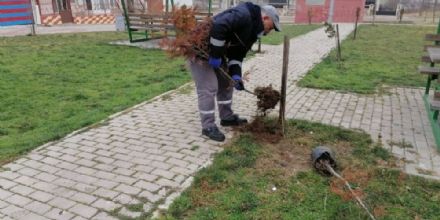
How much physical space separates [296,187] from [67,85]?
16.7 feet

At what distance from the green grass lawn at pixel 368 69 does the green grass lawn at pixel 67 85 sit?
9.47 ft

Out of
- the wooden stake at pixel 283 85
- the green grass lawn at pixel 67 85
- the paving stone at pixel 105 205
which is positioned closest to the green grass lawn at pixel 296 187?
the wooden stake at pixel 283 85

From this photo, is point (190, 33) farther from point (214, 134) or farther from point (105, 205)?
point (105, 205)

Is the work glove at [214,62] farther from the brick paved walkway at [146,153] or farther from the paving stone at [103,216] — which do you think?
the paving stone at [103,216]

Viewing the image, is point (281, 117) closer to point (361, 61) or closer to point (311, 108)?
point (311, 108)

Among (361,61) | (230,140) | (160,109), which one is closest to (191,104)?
(160,109)

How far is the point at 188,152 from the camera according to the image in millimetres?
3953

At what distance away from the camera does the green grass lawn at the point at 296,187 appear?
2.92 meters

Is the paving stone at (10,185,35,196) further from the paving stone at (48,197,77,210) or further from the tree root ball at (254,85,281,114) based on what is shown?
the tree root ball at (254,85,281,114)

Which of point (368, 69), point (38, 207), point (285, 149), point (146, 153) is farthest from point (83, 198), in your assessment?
point (368, 69)

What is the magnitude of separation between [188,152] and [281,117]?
4.03 feet

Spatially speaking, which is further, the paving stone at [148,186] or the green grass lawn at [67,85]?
the green grass lawn at [67,85]

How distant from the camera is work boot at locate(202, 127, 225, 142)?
4.22 metres

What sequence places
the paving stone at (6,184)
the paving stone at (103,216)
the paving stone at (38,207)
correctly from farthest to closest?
the paving stone at (6,184) → the paving stone at (38,207) → the paving stone at (103,216)
